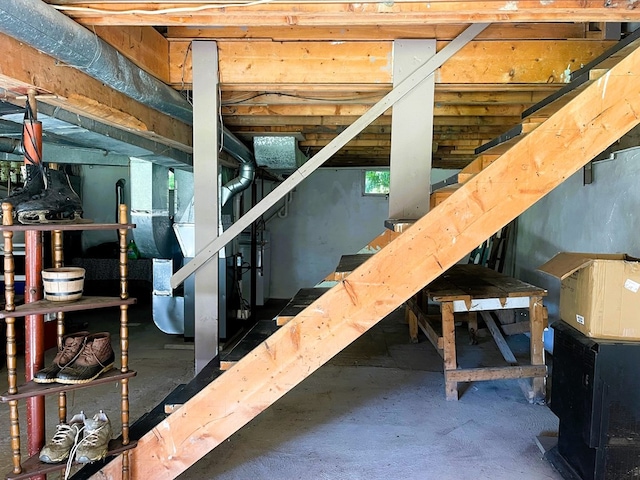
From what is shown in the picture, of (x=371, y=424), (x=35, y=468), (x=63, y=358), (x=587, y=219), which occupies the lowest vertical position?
(x=371, y=424)

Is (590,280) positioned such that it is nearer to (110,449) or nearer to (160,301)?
(110,449)

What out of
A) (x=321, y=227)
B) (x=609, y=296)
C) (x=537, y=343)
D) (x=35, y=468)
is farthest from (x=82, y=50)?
(x=321, y=227)

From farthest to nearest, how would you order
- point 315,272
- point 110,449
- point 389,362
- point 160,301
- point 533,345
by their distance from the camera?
1. point 315,272
2. point 160,301
3. point 389,362
4. point 533,345
5. point 110,449

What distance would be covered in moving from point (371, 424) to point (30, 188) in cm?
235

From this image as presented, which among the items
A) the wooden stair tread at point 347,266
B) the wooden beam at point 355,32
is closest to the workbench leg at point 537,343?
the wooden stair tread at point 347,266

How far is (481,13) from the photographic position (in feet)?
5.55

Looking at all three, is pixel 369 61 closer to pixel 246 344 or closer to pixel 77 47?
pixel 77 47

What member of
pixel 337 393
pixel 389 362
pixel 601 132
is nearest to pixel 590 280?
pixel 601 132

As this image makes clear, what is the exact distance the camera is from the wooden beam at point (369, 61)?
2.38m

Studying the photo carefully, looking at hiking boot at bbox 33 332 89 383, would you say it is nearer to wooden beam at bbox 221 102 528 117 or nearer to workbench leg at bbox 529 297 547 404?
wooden beam at bbox 221 102 528 117

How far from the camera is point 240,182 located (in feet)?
14.5

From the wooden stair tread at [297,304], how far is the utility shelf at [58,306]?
68cm

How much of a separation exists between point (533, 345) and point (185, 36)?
3126 mm

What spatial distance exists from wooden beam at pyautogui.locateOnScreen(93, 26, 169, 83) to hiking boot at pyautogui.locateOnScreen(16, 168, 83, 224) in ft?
2.10
